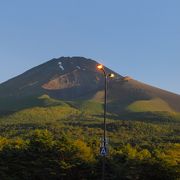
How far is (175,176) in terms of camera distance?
184ft

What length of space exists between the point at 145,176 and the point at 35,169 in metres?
13.6

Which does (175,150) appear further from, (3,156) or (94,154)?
(3,156)

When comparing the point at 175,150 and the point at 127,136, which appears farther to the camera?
the point at 127,136

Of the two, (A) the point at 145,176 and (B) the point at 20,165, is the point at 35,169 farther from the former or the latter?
(A) the point at 145,176

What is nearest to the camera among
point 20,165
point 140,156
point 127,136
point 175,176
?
point 175,176

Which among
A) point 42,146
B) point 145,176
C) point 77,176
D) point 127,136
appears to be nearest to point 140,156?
point 145,176

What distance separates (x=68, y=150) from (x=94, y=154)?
4.90 m

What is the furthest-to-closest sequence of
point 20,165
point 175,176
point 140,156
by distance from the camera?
point 20,165 → point 140,156 → point 175,176

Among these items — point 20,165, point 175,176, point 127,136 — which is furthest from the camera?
point 127,136

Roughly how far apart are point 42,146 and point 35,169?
11.4 ft

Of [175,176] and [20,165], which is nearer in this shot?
[175,176]

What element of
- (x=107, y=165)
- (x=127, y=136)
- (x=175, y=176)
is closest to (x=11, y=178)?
(x=107, y=165)

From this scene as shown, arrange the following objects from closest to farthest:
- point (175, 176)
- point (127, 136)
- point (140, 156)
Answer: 1. point (175, 176)
2. point (140, 156)
3. point (127, 136)

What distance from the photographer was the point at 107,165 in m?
60.7
